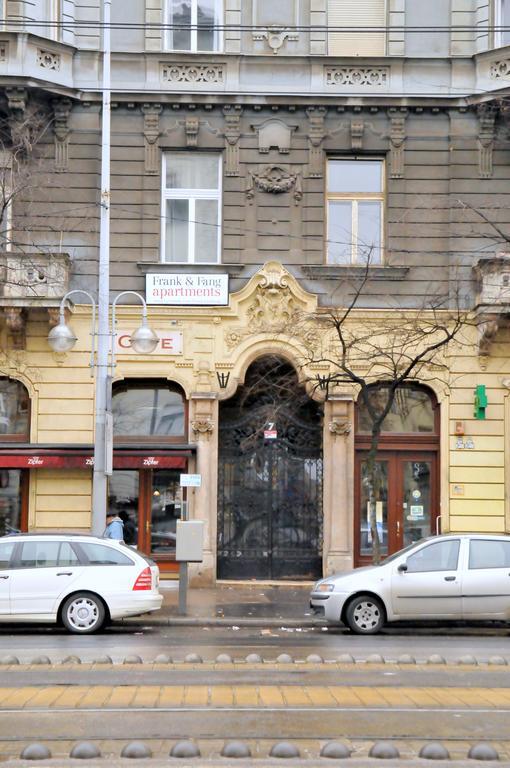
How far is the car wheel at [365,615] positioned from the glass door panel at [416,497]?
7.04m

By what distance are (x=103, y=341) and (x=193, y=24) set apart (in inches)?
303

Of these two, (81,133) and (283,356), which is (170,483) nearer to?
(283,356)

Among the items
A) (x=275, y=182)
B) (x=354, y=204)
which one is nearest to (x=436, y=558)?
(x=354, y=204)

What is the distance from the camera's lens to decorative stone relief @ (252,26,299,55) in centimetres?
Result: 2386

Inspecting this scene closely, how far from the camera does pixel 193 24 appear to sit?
24.0 m

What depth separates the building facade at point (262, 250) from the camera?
76.1 feet

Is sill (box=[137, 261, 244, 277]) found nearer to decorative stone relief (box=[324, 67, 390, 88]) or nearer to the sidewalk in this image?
decorative stone relief (box=[324, 67, 390, 88])

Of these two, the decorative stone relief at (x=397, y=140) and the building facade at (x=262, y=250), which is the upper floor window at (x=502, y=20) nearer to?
the building facade at (x=262, y=250)

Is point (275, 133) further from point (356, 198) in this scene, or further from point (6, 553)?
point (6, 553)

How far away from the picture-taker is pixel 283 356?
23688 mm

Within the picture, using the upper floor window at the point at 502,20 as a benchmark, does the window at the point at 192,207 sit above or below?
below

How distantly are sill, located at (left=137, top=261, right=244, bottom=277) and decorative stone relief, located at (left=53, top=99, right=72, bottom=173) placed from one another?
258cm

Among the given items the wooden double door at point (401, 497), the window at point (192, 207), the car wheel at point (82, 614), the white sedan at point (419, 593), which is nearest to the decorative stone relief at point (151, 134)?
the window at point (192, 207)

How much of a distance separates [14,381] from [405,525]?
8.48 m
